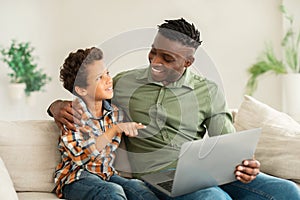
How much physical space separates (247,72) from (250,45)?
8.3 inches

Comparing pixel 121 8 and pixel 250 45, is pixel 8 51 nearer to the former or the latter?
pixel 121 8

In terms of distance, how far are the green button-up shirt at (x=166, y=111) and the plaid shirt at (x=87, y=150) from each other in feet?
0.27

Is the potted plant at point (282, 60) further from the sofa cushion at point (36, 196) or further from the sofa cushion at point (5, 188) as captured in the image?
the sofa cushion at point (5, 188)

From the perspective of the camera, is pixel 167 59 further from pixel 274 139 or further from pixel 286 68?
pixel 286 68

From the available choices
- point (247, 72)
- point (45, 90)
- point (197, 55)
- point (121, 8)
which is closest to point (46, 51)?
point (45, 90)

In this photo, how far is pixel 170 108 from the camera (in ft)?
7.29

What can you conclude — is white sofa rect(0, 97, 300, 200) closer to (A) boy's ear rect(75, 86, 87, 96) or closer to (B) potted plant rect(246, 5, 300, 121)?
(A) boy's ear rect(75, 86, 87, 96)

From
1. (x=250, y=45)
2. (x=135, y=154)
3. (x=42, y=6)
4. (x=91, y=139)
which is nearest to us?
(x=91, y=139)

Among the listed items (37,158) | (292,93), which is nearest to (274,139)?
(37,158)

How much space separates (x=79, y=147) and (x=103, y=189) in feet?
0.64

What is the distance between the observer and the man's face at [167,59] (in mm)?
2158

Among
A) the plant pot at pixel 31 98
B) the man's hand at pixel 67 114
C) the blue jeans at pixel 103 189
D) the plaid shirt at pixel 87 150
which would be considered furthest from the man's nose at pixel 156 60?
the plant pot at pixel 31 98

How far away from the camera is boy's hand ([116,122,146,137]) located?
2.04 m

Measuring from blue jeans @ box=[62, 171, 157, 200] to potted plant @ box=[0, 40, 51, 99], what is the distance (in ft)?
7.46
